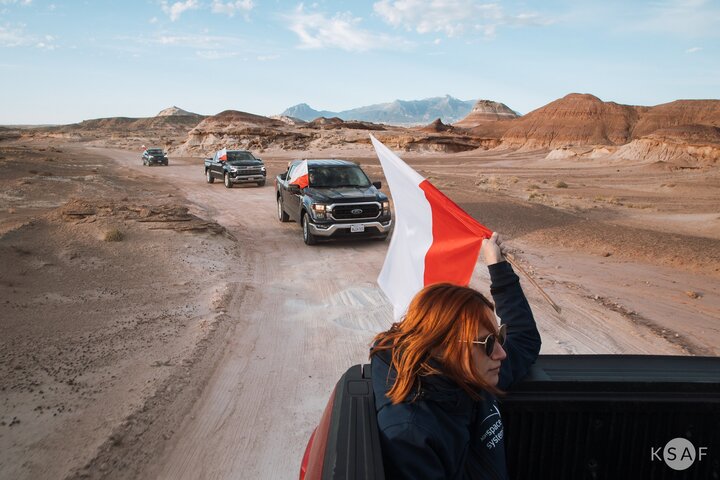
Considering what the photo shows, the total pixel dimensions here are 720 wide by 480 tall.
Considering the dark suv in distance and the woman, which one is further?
the dark suv in distance

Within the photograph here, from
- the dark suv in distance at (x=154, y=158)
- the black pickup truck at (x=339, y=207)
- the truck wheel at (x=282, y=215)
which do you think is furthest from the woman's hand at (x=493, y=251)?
the dark suv in distance at (x=154, y=158)

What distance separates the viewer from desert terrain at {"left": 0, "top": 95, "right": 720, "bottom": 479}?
4184mm

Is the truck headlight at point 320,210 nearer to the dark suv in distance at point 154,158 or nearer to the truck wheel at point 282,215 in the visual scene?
the truck wheel at point 282,215

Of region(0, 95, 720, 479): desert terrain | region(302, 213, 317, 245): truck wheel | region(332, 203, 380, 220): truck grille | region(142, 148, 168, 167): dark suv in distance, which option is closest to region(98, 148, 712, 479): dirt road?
region(0, 95, 720, 479): desert terrain

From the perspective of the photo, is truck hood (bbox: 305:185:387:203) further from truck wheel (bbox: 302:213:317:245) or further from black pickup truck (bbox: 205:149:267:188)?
black pickup truck (bbox: 205:149:267:188)

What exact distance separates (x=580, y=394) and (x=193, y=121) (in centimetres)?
18846

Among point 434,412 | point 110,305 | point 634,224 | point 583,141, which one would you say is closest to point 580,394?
point 434,412

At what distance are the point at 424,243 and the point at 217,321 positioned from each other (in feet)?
12.6

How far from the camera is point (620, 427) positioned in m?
2.44

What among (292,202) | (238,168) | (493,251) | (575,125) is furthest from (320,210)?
(575,125)

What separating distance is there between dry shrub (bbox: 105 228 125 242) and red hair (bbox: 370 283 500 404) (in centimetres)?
983

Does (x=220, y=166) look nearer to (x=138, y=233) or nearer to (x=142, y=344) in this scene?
(x=138, y=233)

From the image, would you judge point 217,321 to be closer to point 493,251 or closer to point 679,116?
point 493,251

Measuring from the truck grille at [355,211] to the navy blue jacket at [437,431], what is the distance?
8.90 metres
